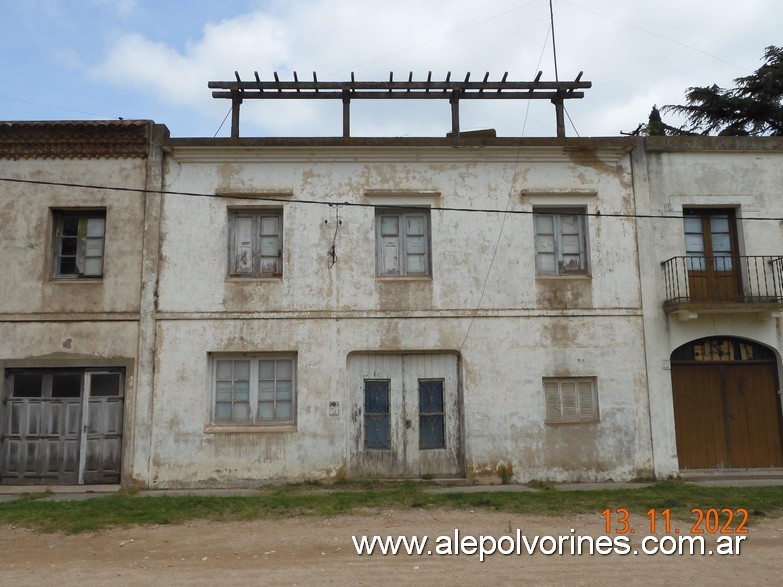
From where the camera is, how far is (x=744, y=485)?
10.8 meters

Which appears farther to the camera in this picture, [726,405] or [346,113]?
[346,113]

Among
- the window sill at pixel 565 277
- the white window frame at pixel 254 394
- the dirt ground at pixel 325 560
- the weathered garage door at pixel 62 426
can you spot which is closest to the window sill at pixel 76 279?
the weathered garage door at pixel 62 426

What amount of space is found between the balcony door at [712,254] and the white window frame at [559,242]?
1936 mm

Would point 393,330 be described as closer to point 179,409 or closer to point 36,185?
point 179,409

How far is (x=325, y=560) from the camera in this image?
682 centimetres

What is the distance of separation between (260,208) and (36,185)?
3963 mm

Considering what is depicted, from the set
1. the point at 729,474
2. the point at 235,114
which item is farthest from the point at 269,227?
the point at 729,474

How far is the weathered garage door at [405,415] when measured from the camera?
11375mm

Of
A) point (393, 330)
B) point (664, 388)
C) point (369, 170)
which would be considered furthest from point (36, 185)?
point (664, 388)

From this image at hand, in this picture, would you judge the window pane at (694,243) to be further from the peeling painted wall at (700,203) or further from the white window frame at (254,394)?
the white window frame at (254,394)

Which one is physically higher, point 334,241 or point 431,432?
point 334,241

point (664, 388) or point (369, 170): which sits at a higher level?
point (369, 170)

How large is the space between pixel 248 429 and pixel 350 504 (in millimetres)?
2611

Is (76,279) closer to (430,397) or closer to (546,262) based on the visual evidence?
(430,397)
